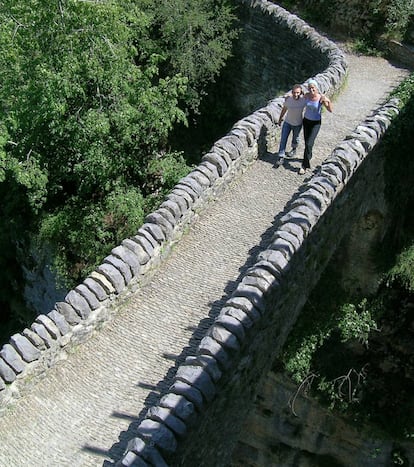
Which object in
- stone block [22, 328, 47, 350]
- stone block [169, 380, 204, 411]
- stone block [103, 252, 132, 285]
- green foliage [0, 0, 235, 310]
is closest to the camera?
stone block [169, 380, 204, 411]

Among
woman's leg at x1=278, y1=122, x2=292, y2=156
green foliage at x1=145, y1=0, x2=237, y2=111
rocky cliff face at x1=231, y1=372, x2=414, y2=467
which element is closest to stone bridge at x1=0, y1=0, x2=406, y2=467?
woman's leg at x1=278, y1=122, x2=292, y2=156

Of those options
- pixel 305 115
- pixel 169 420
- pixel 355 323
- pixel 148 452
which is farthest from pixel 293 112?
pixel 148 452

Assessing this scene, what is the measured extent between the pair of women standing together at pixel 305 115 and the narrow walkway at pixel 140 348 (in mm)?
494

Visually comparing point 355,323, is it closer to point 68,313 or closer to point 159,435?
point 68,313

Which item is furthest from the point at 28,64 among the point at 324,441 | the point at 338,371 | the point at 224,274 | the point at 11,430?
the point at 324,441

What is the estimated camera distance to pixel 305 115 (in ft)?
33.6

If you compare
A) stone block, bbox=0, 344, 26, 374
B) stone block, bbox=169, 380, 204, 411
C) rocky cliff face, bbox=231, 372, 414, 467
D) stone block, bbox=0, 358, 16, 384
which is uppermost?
stone block, bbox=169, 380, 204, 411

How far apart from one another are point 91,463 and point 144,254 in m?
2.87

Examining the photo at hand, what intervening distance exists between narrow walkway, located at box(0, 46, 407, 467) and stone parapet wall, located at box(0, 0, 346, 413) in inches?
6.6

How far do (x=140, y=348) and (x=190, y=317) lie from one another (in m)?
0.74

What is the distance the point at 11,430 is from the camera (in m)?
7.09

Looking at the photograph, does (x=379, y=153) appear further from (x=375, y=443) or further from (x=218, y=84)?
(x=218, y=84)

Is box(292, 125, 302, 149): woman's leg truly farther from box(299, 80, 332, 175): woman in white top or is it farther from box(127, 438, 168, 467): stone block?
box(127, 438, 168, 467): stone block

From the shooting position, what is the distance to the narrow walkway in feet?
22.7
